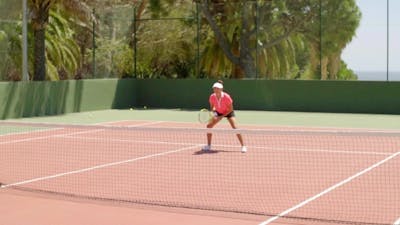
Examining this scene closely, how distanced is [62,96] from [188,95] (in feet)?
16.7

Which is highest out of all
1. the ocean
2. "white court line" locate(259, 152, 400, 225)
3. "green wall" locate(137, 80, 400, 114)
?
the ocean

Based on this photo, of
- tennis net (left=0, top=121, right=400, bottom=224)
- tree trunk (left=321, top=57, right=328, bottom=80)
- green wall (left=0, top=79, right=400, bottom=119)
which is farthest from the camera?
tree trunk (left=321, top=57, right=328, bottom=80)

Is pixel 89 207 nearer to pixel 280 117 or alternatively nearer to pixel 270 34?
pixel 280 117

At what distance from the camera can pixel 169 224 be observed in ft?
20.7

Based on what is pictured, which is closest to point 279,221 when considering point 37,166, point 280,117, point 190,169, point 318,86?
point 190,169

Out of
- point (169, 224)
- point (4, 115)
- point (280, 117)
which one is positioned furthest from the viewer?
point (280, 117)

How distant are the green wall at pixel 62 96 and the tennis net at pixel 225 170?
4.65m

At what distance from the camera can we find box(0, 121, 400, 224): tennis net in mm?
7277

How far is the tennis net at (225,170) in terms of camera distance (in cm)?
728

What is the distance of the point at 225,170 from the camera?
32.4 ft

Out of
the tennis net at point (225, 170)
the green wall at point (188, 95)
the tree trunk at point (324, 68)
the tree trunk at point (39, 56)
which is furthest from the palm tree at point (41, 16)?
the tree trunk at point (324, 68)

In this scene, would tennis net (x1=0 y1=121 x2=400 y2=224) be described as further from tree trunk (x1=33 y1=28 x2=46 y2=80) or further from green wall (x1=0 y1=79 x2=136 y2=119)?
tree trunk (x1=33 y1=28 x2=46 y2=80)

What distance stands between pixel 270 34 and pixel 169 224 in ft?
73.7

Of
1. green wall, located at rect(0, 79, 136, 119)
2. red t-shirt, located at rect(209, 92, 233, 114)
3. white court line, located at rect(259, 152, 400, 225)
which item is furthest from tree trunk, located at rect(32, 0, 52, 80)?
white court line, located at rect(259, 152, 400, 225)
